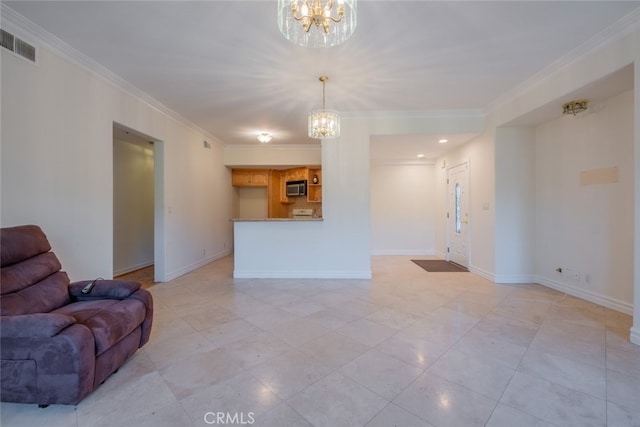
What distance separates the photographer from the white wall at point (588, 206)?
303cm

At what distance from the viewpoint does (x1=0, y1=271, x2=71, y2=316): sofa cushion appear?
5.81ft

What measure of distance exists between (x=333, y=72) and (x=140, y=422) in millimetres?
3521

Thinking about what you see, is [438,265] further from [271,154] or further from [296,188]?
[271,154]

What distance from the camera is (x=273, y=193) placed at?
752 cm

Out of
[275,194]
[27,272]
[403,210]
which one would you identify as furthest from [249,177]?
[27,272]

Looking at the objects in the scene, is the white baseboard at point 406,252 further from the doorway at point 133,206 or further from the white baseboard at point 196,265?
the doorway at point 133,206

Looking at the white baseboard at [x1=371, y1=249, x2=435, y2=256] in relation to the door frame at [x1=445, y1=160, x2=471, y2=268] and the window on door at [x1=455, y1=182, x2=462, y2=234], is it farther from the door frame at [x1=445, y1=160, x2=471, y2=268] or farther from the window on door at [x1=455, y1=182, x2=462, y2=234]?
the window on door at [x1=455, y1=182, x2=462, y2=234]

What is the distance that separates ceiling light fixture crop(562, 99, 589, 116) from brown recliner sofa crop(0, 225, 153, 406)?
519 centimetres

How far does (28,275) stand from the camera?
1980 millimetres

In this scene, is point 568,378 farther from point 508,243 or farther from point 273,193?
point 273,193

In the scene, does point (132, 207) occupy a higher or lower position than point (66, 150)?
lower
